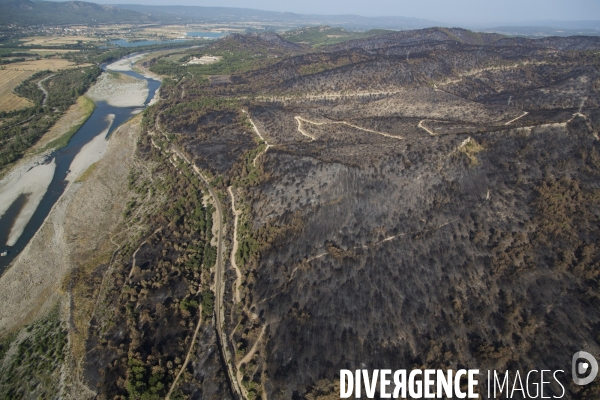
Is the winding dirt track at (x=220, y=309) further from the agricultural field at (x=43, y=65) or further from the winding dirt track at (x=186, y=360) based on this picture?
the agricultural field at (x=43, y=65)

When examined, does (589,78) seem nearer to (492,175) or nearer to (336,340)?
(492,175)

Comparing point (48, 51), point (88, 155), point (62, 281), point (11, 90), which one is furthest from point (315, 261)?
point (48, 51)

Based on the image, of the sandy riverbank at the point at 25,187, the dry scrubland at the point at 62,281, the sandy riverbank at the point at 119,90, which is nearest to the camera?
the dry scrubland at the point at 62,281

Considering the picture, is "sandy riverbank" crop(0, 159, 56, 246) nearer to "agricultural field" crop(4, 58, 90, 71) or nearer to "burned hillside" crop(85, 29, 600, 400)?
"burned hillside" crop(85, 29, 600, 400)

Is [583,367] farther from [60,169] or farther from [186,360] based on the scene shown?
[60,169]

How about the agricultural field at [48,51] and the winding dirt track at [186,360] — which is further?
the agricultural field at [48,51]

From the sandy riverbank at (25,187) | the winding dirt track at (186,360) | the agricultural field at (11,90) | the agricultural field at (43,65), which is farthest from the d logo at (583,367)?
the agricultural field at (43,65)

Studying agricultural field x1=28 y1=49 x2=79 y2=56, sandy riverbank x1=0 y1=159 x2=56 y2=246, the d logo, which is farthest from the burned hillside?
agricultural field x1=28 y1=49 x2=79 y2=56
